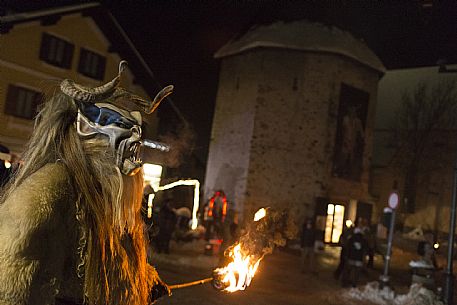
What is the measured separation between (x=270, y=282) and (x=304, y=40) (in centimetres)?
1375

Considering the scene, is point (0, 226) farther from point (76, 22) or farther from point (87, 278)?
point (76, 22)

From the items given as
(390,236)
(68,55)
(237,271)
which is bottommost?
(390,236)

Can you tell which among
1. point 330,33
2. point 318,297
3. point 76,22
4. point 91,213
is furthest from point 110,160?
point 330,33

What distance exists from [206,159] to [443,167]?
1547 centimetres

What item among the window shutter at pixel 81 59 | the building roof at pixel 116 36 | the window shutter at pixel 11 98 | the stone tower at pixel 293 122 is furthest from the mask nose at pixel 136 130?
the stone tower at pixel 293 122

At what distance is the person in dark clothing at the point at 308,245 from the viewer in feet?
41.8

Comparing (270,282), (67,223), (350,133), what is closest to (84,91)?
(67,223)

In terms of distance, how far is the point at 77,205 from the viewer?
159 cm

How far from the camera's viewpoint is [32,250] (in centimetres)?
140

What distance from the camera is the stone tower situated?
2095cm

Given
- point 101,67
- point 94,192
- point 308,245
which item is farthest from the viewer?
point 101,67

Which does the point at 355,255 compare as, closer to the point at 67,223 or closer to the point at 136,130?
the point at 136,130

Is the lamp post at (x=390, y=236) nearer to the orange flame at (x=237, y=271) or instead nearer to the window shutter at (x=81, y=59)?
the orange flame at (x=237, y=271)

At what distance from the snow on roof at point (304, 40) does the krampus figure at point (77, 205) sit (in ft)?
66.5
